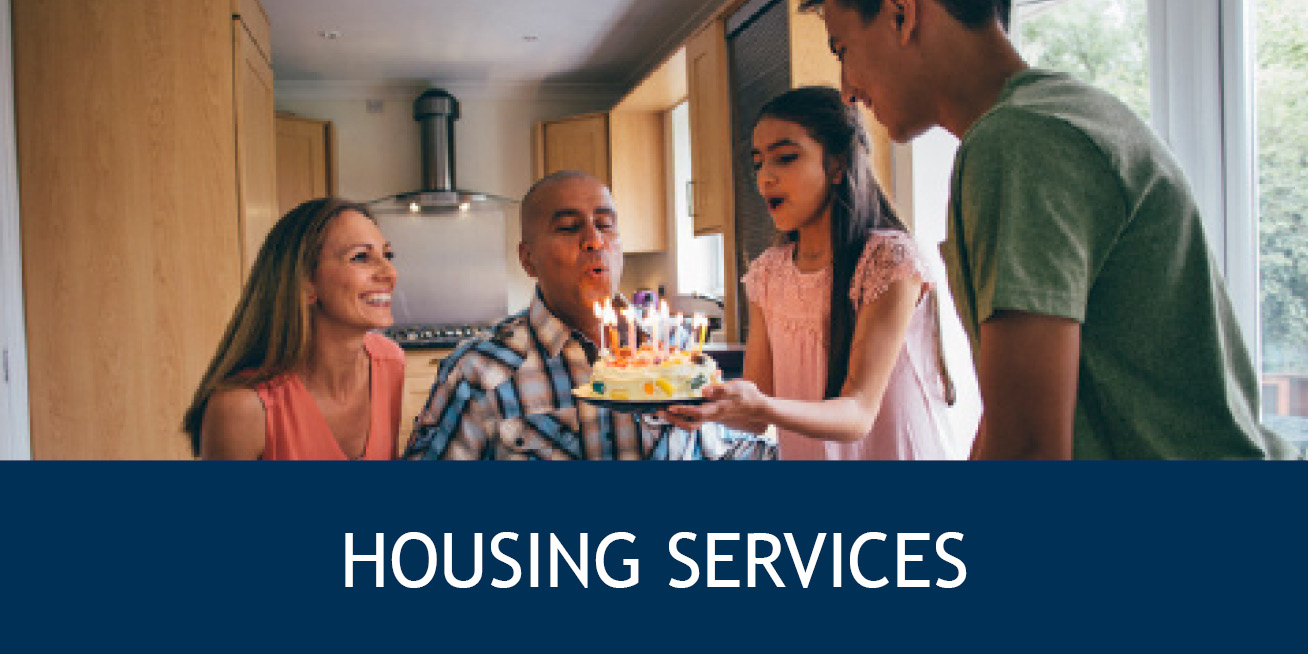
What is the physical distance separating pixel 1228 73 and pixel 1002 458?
1761 mm

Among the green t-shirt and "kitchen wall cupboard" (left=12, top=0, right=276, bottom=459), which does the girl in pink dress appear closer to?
the green t-shirt

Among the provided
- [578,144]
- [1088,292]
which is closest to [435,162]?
[578,144]

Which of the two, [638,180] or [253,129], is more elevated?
[638,180]

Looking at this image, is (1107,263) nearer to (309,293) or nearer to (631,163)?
(309,293)

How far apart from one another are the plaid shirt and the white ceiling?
3.60m

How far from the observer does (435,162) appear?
6.25 m

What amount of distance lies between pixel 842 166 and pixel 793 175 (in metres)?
0.11

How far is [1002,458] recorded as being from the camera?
84 centimetres

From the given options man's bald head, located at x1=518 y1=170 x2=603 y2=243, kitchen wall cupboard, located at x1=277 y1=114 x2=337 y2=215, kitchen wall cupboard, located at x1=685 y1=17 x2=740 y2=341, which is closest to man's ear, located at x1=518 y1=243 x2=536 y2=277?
man's bald head, located at x1=518 y1=170 x2=603 y2=243

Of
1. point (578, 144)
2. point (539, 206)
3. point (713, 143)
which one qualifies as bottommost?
point (539, 206)

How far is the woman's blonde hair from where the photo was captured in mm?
1644

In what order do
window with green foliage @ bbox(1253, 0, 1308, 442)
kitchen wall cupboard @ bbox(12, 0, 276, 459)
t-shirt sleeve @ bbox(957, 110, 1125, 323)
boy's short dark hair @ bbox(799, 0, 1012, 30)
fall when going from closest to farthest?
t-shirt sleeve @ bbox(957, 110, 1125, 323)
boy's short dark hair @ bbox(799, 0, 1012, 30)
window with green foliage @ bbox(1253, 0, 1308, 442)
kitchen wall cupboard @ bbox(12, 0, 276, 459)

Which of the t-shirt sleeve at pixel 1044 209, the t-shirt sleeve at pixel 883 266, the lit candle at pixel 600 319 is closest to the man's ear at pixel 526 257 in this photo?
the lit candle at pixel 600 319

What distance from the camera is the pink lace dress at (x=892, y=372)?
1737mm
